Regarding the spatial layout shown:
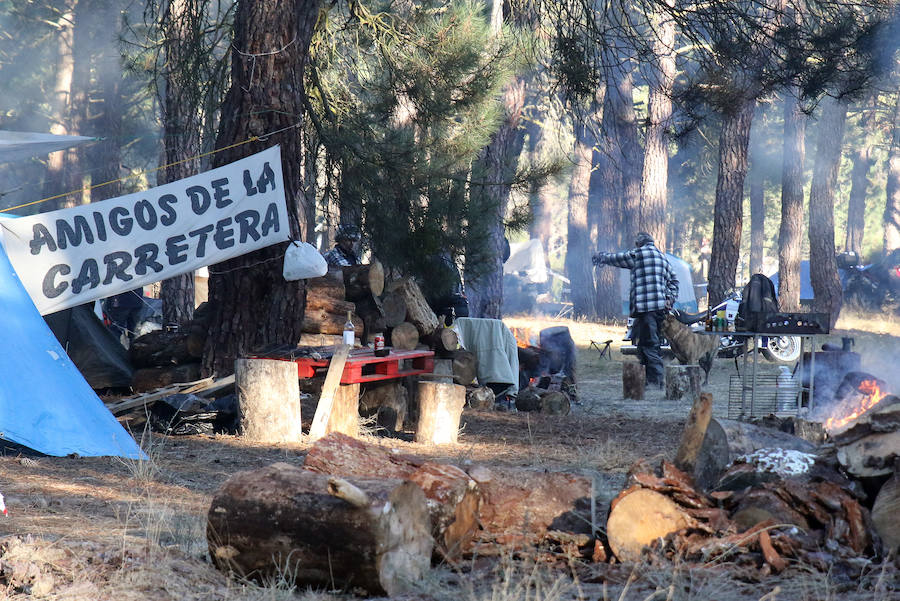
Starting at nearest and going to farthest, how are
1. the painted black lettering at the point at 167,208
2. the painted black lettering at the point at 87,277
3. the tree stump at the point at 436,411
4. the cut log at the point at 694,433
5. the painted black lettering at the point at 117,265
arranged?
the cut log at the point at 694,433
the painted black lettering at the point at 87,277
the painted black lettering at the point at 117,265
the tree stump at the point at 436,411
the painted black lettering at the point at 167,208

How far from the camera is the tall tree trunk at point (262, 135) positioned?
8.46 metres

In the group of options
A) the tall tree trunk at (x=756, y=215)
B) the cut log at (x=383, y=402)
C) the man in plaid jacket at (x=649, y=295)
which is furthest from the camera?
the tall tree trunk at (x=756, y=215)

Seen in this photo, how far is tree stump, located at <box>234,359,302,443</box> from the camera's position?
7258mm

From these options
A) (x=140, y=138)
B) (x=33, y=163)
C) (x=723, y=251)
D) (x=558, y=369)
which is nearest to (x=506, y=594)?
(x=558, y=369)

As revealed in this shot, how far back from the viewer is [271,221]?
8375 millimetres

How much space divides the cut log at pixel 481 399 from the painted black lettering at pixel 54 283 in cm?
424

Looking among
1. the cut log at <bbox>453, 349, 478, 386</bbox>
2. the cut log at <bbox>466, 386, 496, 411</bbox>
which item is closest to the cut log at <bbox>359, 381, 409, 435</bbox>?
the cut log at <bbox>466, 386, 496, 411</bbox>

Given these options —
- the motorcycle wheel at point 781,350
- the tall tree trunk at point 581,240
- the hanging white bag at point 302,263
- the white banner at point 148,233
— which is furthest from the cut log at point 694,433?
the tall tree trunk at point 581,240

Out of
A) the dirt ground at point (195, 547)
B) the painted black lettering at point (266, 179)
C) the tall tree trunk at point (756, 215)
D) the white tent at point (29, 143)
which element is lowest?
the dirt ground at point (195, 547)

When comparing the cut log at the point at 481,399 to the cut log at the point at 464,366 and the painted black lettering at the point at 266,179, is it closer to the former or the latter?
the cut log at the point at 464,366

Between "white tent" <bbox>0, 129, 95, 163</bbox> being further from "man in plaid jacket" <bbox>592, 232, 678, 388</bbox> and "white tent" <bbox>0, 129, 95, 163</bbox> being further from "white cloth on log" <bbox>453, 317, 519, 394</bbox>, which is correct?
"man in plaid jacket" <bbox>592, 232, 678, 388</bbox>

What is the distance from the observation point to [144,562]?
3758 millimetres

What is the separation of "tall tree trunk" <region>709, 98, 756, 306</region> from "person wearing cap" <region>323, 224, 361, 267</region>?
7.27 meters

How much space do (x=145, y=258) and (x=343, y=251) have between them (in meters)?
3.32
